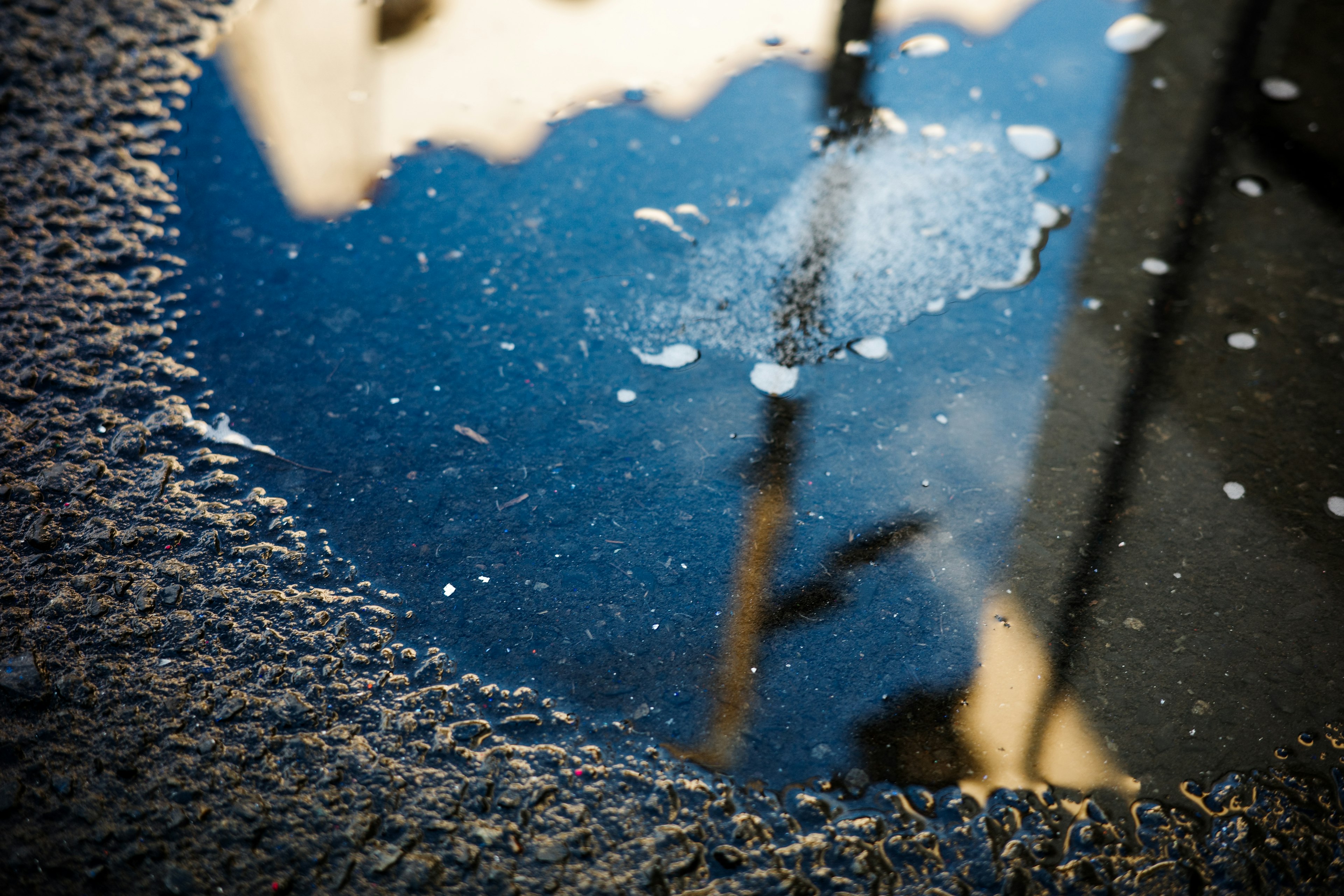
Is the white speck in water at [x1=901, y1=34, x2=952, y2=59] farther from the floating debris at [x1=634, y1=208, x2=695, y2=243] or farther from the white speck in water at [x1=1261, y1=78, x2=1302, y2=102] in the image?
the floating debris at [x1=634, y1=208, x2=695, y2=243]

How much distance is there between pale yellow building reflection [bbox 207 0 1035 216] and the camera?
106 inches

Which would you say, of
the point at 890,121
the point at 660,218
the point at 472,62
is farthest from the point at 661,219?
the point at 472,62

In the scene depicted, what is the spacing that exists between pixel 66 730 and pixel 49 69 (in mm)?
2323

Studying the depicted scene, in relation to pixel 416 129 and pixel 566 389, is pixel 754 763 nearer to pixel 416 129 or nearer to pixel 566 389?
pixel 566 389

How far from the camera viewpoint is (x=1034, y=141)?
270 centimetres

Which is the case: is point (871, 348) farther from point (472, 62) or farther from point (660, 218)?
point (472, 62)

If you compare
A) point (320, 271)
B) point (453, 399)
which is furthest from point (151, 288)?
point (453, 399)

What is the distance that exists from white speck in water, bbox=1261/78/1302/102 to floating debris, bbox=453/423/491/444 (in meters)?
2.77

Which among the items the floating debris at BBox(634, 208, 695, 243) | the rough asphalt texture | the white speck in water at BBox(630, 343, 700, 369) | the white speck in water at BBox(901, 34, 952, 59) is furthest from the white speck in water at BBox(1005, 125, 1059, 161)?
the rough asphalt texture

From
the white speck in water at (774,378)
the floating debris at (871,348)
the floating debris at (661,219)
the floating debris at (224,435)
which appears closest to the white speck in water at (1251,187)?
the floating debris at (871,348)

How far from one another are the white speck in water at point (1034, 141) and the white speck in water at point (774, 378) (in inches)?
46.5

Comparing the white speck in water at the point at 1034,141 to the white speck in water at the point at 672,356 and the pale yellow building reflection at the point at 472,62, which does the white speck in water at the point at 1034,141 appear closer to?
the pale yellow building reflection at the point at 472,62

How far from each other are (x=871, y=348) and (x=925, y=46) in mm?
1454

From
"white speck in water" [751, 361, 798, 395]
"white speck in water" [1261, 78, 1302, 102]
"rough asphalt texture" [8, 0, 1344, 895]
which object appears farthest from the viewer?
"white speck in water" [1261, 78, 1302, 102]
